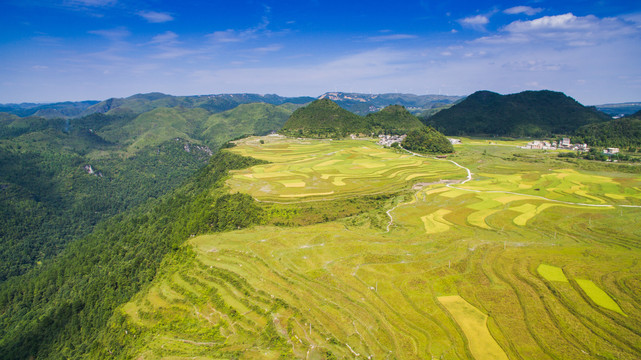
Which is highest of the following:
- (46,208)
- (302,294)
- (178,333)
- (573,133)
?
(573,133)

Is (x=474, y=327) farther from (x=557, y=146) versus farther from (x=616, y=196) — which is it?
(x=557, y=146)

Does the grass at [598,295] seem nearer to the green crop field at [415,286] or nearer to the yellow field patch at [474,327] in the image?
the green crop field at [415,286]

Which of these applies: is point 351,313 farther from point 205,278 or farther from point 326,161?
point 326,161

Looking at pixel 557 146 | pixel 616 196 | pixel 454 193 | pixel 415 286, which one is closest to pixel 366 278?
pixel 415 286

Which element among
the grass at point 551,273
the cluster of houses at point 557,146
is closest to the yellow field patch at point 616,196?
the grass at point 551,273

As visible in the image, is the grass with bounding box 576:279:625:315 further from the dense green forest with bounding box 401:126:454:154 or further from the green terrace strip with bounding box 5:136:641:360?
the dense green forest with bounding box 401:126:454:154

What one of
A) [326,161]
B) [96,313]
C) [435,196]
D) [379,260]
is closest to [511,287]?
[379,260]

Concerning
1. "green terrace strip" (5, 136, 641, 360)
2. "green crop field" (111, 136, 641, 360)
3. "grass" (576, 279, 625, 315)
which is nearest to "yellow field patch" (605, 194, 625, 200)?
"green crop field" (111, 136, 641, 360)
